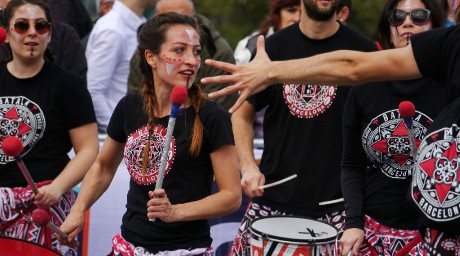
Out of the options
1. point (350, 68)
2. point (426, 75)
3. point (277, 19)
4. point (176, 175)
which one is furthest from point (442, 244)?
point (277, 19)

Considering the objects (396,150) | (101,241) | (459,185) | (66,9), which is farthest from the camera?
(66,9)

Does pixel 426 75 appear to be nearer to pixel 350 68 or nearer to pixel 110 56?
pixel 350 68

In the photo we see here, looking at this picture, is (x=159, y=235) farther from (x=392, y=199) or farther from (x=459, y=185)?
(x=459, y=185)

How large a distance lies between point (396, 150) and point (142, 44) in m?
1.44

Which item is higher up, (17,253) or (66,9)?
(66,9)

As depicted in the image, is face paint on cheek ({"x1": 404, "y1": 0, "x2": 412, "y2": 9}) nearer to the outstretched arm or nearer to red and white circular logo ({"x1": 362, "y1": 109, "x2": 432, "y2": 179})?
red and white circular logo ({"x1": 362, "y1": 109, "x2": 432, "y2": 179})

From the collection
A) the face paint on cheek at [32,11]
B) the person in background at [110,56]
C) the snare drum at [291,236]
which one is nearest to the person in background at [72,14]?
the person in background at [110,56]

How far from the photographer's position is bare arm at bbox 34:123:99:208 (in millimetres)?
5898

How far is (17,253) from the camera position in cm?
484

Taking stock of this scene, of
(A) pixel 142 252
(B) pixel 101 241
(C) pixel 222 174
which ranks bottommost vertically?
(B) pixel 101 241

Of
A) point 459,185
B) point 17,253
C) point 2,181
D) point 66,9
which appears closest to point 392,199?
point 459,185

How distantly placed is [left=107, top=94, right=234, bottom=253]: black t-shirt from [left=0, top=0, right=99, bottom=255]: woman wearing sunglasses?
0.99 meters

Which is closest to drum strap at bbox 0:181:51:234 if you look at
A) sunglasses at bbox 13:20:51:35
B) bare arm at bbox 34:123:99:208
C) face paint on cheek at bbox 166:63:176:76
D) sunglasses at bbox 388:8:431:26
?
bare arm at bbox 34:123:99:208

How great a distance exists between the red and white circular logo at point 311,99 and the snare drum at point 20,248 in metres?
1.83
